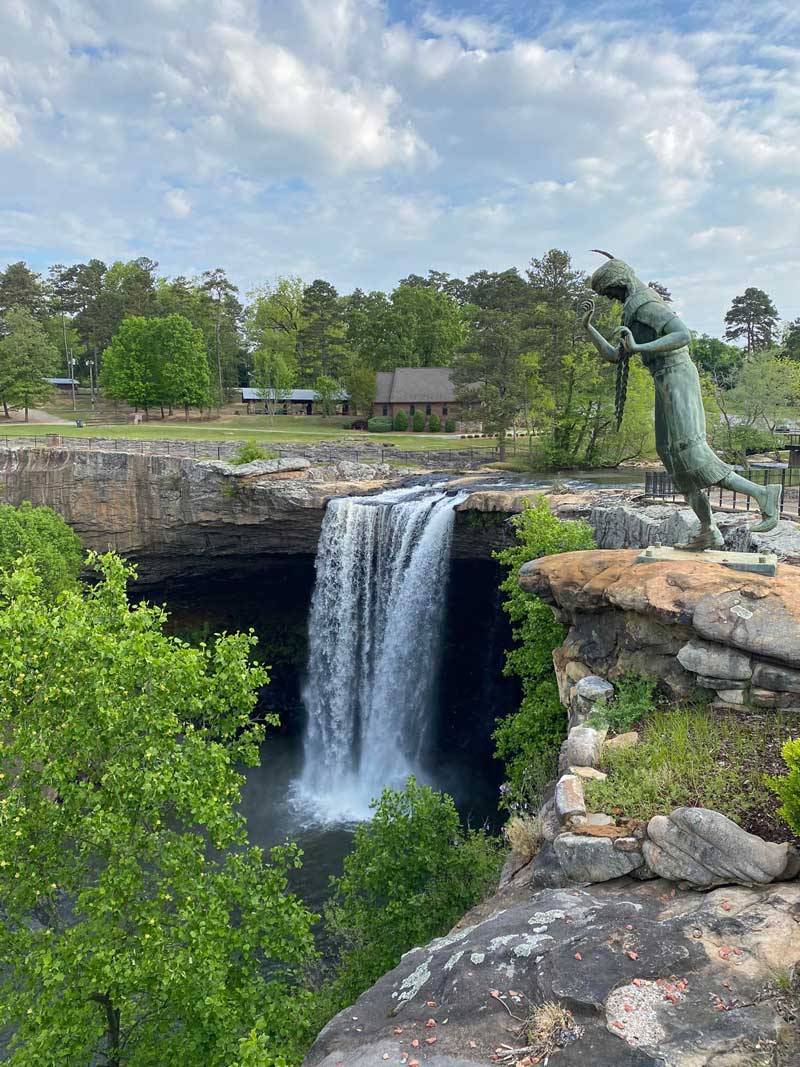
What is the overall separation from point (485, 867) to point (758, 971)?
20.1 ft

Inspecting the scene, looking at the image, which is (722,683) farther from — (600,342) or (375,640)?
(375,640)

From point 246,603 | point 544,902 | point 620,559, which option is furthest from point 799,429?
point 544,902

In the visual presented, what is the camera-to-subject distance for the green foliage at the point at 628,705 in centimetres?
855

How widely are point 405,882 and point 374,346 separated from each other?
52222mm

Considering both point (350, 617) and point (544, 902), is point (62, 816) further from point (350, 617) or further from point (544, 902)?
point (350, 617)

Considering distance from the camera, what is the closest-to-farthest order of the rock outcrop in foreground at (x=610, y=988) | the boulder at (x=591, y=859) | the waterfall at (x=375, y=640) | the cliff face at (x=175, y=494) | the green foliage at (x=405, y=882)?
the rock outcrop in foreground at (x=610, y=988)
the boulder at (x=591, y=859)
the green foliage at (x=405, y=882)
the waterfall at (x=375, y=640)
the cliff face at (x=175, y=494)

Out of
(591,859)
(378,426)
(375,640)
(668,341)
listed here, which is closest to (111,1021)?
(591,859)

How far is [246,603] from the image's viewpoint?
1141 inches

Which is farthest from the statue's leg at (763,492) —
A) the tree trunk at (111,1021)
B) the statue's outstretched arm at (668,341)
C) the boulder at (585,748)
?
the tree trunk at (111,1021)

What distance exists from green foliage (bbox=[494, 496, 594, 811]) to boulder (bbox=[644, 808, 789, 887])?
5081 millimetres

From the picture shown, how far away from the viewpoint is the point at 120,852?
8.02 m

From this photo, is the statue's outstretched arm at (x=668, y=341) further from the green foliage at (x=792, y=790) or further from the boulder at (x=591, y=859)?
the boulder at (x=591, y=859)

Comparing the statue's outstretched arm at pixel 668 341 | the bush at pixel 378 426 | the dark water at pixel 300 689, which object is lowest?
the dark water at pixel 300 689

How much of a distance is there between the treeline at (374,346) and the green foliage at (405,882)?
2222cm
